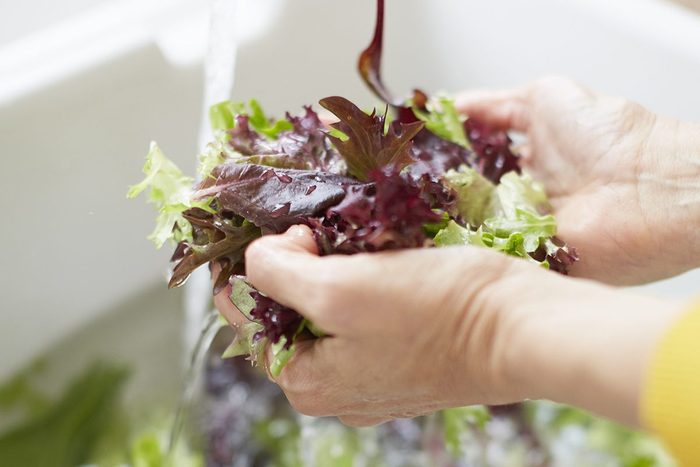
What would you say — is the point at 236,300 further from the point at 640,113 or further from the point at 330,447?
the point at 330,447

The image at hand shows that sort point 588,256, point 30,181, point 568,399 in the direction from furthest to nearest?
point 30,181 → point 588,256 → point 568,399

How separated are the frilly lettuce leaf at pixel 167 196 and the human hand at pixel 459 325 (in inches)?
5.4

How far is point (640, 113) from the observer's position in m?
0.92

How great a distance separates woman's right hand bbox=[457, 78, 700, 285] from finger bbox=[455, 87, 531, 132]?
1.9 inches

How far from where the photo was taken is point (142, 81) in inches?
43.0

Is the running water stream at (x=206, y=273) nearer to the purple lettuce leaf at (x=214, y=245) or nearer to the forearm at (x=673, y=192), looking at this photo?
the purple lettuce leaf at (x=214, y=245)

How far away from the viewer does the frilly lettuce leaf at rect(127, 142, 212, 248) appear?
0.71 meters

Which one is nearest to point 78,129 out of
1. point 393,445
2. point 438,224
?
point 438,224

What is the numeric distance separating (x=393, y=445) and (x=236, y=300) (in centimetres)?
68

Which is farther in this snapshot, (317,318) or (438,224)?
(438,224)

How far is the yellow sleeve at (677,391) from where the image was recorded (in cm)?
43

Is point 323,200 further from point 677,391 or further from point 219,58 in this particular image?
point 219,58

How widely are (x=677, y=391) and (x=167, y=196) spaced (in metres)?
0.49

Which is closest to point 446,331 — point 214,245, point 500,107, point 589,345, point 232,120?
point 589,345
